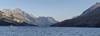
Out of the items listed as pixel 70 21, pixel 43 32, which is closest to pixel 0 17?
pixel 70 21

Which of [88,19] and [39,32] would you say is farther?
[88,19]

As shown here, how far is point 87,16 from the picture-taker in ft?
286

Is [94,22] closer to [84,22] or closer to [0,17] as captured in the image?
[84,22]

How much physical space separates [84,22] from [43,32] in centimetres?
6352

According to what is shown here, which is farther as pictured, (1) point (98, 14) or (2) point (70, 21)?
(1) point (98, 14)

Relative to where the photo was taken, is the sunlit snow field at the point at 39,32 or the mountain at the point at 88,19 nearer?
the sunlit snow field at the point at 39,32

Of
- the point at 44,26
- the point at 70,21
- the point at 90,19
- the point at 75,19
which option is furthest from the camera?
the point at 90,19

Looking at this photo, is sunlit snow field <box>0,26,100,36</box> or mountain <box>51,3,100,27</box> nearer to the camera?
sunlit snow field <box>0,26,100,36</box>

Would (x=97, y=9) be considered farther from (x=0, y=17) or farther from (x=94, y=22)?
(x=0, y=17)

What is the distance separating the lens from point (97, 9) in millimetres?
87875

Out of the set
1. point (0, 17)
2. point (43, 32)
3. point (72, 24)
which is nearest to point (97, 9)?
point (72, 24)

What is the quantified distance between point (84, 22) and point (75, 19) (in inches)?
204

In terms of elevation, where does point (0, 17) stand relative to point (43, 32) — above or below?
above

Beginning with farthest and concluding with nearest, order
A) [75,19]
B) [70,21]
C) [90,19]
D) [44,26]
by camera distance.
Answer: [90,19] < [75,19] < [70,21] < [44,26]
